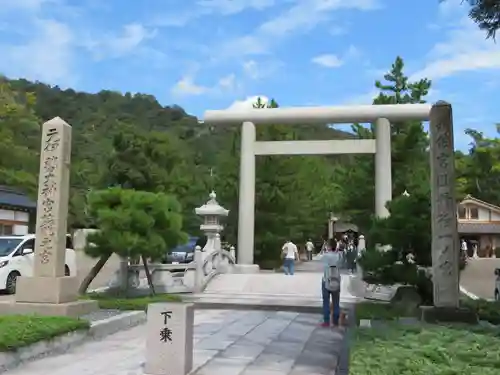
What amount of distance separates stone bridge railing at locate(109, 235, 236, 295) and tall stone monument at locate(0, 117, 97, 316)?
5290mm

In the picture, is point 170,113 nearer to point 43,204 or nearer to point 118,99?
point 118,99

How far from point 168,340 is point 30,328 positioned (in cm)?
237

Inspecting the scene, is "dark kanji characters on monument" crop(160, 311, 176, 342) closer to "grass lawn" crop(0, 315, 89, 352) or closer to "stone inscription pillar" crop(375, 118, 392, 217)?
"grass lawn" crop(0, 315, 89, 352)

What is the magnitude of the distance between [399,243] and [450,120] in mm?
3339

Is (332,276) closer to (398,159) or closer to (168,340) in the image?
(168,340)

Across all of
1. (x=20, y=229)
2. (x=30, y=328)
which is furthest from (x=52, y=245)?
(x=20, y=229)

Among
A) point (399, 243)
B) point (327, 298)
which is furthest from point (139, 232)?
point (399, 243)

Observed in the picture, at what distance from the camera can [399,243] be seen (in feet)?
38.4

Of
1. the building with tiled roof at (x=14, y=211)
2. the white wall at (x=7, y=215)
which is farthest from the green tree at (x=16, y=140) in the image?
the white wall at (x=7, y=215)

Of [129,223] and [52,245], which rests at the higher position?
[129,223]

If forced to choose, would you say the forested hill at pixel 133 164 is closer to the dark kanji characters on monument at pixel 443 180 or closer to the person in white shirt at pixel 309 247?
the person in white shirt at pixel 309 247

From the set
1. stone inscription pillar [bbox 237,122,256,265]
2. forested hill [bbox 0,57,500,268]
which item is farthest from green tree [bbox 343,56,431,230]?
stone inscription pillar [bbox 237,122,256,265]

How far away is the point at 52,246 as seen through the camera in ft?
32.4

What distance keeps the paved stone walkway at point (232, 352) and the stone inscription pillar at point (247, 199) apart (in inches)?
457
